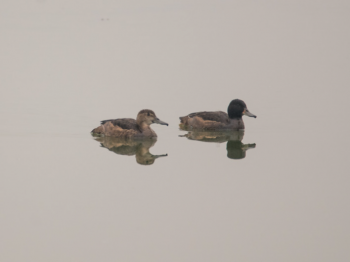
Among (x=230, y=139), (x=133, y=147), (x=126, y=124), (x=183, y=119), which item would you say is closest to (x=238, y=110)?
(x=230, y=139)

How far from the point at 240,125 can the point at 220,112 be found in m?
0.91

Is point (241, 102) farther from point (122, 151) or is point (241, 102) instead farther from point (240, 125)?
point (122, 151)

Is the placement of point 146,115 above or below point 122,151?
above

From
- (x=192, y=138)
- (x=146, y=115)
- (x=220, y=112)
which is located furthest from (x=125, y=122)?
(x=220, y=112)

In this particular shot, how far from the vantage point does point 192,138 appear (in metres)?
19.5

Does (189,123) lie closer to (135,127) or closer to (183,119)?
(183,119)

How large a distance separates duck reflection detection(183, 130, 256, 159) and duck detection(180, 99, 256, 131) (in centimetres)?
30

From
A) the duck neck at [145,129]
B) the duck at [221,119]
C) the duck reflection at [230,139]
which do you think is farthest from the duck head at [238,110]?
the duck neck at [145,129]

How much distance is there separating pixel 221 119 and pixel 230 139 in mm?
1497

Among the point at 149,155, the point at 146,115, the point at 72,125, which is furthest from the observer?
the point at 72,125

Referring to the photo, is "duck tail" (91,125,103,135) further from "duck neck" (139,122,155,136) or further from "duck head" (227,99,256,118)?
"duck head" (227,99,256,118)

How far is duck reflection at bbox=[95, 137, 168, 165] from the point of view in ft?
55.4

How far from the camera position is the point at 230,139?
64.5 ft

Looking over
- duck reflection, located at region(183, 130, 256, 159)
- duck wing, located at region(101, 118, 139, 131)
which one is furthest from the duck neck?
duck reflection, located at region(183, 130, 256, 159)
